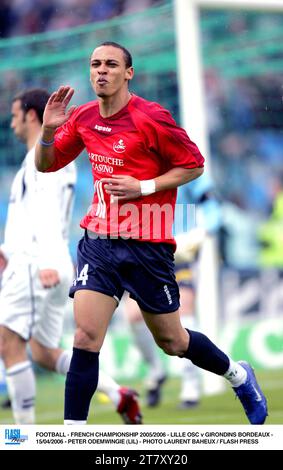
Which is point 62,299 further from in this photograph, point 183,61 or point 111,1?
point 111,1

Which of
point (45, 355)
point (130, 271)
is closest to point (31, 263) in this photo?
point (45, 355)

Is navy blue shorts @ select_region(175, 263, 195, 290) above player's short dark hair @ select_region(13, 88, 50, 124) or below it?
below

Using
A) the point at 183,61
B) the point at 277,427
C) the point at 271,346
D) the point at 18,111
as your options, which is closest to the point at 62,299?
the point at 18,111

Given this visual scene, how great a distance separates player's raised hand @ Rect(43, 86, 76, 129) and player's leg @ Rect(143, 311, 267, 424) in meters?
0.97

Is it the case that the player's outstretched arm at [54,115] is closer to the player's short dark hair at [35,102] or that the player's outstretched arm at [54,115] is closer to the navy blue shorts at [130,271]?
the navy blue shorts at [130,271]

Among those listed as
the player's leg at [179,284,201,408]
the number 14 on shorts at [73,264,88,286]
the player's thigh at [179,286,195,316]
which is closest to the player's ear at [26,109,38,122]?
the number 14 on shorts at [73,264,88,286]

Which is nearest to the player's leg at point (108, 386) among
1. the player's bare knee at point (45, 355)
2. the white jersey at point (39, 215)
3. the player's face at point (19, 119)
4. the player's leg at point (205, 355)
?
the player's bare knee at point (45, 355)

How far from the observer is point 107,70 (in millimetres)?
5273

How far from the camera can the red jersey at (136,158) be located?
530 cm

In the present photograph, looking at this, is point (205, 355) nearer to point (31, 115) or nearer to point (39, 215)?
point (39, 215)

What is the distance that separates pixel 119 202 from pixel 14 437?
133cm

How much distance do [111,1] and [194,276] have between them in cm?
319

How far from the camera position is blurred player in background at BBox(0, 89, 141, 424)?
6.36 m

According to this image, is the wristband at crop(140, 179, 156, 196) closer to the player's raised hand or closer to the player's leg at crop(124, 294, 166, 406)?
the player's raised hand
